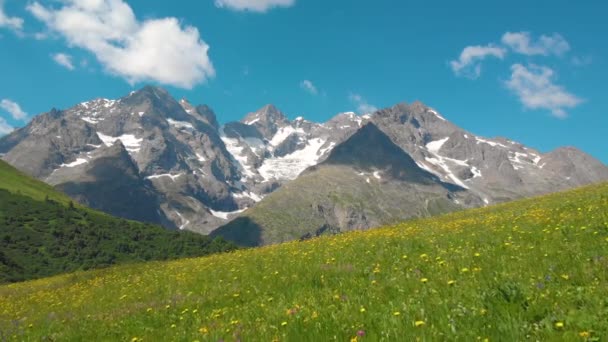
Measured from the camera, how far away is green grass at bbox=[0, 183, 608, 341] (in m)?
6.90

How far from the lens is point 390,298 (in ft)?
32.1

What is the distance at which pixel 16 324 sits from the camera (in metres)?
16.9

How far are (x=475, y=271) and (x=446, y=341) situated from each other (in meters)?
4.64

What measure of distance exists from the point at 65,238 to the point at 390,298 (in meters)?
156

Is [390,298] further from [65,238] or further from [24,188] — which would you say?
[24,188]

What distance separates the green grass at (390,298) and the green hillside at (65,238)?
323 ft

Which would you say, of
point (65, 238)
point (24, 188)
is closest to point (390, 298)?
point (65, 238)

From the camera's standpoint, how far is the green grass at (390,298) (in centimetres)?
690

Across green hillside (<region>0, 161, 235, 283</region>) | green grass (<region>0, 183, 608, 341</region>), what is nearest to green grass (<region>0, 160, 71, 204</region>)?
green hillside (<region>0, 161, 235, 283</region>)

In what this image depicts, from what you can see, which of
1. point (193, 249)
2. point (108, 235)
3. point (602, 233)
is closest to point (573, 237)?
point (602, 233)

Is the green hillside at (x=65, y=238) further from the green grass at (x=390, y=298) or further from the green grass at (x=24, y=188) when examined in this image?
the green grass at (x=390, y=298)

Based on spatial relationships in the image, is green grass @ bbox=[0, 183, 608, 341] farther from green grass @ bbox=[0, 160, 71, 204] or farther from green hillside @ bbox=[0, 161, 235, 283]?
green grass @ bbox=[0, 160, 71, 204]

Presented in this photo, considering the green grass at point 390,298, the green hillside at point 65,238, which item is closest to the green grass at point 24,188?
the green hillside at point 65,238

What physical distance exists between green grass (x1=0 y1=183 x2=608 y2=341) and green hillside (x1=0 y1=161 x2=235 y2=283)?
98400 millimetres
